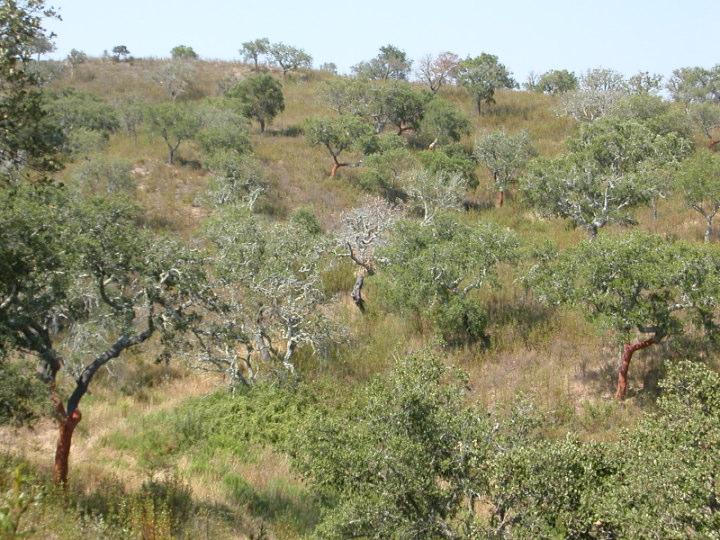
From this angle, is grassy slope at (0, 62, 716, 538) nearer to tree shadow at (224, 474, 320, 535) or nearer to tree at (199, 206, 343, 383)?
tree shadow at (224, 474, 320, 535)

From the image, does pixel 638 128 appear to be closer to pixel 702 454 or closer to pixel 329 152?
pixel 329 152

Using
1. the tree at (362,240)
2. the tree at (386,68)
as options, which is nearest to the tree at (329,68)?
the tree at (386,68)

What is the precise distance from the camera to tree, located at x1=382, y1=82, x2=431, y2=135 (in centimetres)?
4319

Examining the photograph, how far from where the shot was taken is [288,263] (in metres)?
19.8

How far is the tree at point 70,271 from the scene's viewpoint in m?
8.20

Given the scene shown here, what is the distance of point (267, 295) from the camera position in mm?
18453

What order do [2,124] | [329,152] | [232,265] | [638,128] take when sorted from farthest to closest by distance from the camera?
[329,152] < [638,128] < [232,265] < [2,124]

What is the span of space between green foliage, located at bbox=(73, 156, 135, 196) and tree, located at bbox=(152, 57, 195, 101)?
952 inches

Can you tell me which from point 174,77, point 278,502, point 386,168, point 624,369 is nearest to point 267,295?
point 278,502

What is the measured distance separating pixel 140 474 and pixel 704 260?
14741 millimetres

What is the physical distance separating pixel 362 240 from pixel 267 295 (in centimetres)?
739

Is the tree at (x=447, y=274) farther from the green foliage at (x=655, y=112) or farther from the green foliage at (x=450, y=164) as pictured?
the green foliage at (x=655, y=112)

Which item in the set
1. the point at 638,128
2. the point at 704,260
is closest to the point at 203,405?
the point at 704,260

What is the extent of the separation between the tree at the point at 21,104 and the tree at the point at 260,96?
37.5 m
